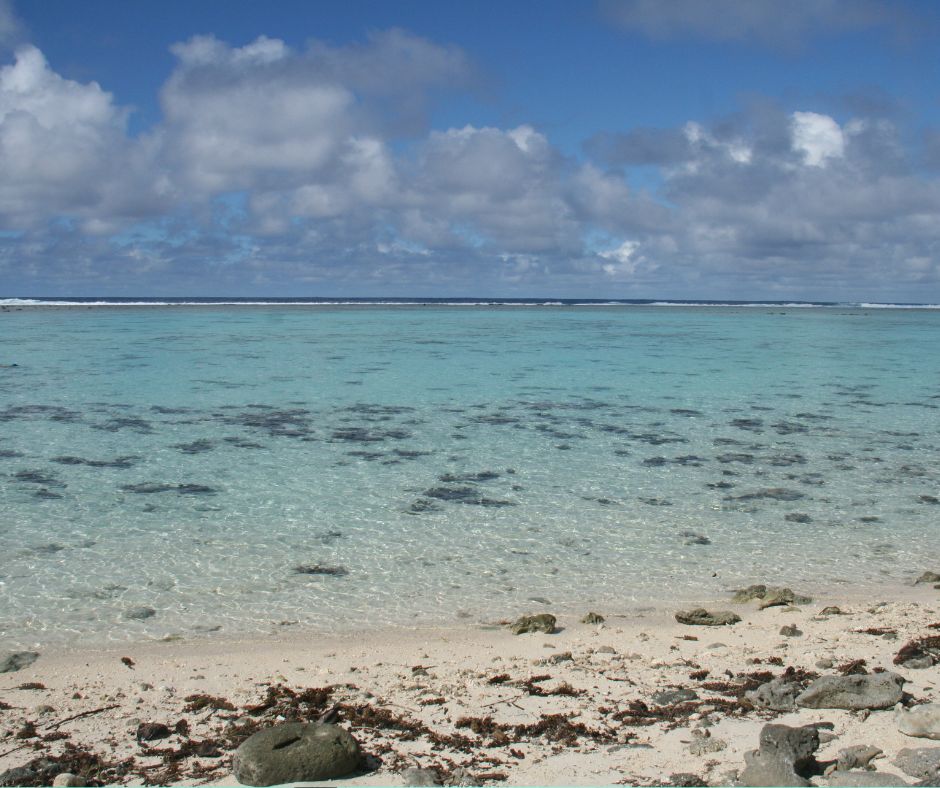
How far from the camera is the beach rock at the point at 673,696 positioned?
572cm

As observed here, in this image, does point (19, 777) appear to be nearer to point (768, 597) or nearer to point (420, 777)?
point (420, 777)

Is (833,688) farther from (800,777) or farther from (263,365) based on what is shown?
(263,365)

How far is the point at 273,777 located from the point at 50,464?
1128 cm

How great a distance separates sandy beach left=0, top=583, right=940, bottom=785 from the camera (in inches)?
191

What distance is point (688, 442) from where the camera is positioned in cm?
1642

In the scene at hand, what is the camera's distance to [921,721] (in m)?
4.99

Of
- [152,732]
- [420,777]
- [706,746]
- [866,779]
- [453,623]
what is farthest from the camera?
[453,623]

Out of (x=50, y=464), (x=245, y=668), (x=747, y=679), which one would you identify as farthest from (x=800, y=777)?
(x=50, y=464)

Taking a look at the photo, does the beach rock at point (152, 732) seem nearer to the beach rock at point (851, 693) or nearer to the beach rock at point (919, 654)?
the beach rock at point (851, 693)

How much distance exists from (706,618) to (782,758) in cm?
309

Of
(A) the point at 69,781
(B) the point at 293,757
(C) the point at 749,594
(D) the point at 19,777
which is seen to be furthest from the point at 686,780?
(C) the point at 749,594

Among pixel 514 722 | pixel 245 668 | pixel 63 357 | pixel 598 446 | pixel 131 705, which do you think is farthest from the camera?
pixel 63 357

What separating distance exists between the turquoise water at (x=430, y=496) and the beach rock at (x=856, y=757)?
3574mm

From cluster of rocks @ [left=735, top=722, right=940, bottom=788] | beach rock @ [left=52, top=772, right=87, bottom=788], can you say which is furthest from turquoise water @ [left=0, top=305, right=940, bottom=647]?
cluster of rocks @ [left=735, top=722, right=940, bottom=788]
